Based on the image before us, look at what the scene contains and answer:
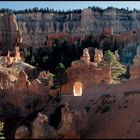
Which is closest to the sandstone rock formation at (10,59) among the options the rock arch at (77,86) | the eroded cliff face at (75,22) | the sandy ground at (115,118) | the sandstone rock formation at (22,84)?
the rock arch at (77,86)

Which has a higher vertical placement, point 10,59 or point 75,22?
point 75,22

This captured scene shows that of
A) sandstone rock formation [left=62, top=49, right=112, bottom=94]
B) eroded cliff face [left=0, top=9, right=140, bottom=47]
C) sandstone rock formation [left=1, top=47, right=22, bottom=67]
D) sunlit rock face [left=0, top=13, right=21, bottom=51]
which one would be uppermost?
eroded cliff face [left=0, top=9, right=140, bottom=47]

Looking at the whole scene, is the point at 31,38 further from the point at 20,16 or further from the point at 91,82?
the point at 91,82

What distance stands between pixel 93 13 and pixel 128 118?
137m

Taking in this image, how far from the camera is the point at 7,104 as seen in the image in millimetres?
53656

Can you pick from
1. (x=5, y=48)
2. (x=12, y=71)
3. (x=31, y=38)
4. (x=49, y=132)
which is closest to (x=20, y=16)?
(x=31, y=38)

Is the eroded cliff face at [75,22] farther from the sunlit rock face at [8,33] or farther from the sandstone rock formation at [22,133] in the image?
the sandstone rock formation at [22,133]

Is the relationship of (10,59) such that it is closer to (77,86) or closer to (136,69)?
(77,86)

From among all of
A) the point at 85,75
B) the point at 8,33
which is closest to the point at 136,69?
the point at 85,75

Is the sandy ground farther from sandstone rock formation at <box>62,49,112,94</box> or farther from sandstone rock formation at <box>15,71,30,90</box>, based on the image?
sandstone rock formation at <box>62,49,112,94</box>

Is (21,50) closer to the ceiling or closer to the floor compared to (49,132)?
closer to the ceiling

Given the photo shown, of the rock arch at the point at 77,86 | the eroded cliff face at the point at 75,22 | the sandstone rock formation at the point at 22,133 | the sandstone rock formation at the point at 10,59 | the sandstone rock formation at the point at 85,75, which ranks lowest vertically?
the sandstone rock formation at the point at 22,133

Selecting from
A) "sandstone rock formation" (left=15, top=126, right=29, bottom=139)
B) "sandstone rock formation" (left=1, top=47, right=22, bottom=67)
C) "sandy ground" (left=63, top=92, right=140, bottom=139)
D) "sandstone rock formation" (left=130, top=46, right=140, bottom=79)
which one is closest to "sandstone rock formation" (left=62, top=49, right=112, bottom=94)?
"sandstone rock formation" (left=130, top=46, right=140, bottom=79)

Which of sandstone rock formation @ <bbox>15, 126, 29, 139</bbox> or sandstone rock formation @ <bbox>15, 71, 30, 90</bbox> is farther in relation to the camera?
sandstone rock formation @ <bbox>15, 71, 30, 90</bbox>
